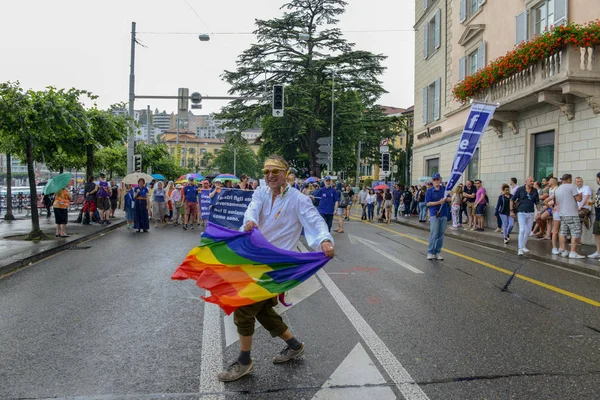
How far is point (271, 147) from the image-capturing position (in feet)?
135

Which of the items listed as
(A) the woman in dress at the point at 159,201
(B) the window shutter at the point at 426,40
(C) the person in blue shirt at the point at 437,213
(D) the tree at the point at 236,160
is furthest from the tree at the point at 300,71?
(D) the tree at the point at 236,160

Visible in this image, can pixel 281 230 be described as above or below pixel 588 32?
below

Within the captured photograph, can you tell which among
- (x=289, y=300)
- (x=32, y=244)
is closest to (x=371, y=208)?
(x=32, y=244)

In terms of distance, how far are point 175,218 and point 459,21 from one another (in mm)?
15742

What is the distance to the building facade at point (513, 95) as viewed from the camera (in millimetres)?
13969

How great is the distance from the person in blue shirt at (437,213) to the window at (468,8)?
14.3 meters

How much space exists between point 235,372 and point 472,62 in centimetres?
2139

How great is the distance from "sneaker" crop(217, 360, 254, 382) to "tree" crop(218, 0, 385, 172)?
31.8 m

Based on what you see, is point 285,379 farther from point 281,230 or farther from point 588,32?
point 588,32

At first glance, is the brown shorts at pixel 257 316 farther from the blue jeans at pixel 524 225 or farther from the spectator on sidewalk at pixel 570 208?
the blue jeans at pixel 524 225

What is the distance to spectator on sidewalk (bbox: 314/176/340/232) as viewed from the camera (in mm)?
14922

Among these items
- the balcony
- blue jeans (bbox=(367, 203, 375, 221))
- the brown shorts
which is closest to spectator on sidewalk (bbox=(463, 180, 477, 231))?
the balcony

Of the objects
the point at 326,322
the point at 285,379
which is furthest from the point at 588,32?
the point at 285,379

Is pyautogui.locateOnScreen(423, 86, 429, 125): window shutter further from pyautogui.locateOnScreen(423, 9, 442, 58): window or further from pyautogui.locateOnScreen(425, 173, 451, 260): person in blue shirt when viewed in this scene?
pyautogui.locateOnScreen(425, 173, 451, 260): person in blue shirt
